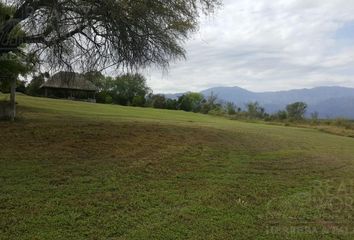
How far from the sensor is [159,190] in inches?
283

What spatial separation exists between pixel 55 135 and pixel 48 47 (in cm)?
274

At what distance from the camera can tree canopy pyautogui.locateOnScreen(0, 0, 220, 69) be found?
10.6m

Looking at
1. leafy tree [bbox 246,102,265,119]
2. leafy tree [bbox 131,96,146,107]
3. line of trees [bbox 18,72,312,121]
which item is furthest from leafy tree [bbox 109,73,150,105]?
leafy tree [bbox 246,102,265,119]

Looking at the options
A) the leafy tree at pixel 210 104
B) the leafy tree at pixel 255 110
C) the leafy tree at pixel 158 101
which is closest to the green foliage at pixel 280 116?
the leafy tree at pixel 255 110

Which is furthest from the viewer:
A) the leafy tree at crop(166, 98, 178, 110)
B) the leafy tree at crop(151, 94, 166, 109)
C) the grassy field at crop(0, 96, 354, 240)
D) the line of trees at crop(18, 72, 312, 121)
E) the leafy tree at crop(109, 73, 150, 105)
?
the leafy tree at crop(166, 98, 178, 110)

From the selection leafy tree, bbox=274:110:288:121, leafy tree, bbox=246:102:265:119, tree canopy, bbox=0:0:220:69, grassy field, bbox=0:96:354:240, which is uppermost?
tree canopy, bbox=0:0:220:69

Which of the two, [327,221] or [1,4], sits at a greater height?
[1,4]

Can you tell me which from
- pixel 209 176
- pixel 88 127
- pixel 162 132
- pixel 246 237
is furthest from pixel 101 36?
pixel 246 237

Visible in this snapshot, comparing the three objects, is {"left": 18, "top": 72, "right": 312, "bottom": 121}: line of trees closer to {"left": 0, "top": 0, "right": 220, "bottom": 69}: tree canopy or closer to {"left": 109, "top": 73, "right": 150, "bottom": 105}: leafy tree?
{"left": 109, "top": 73, "right": 150, "bottom": 105}: leafy tree

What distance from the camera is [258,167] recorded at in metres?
9.94

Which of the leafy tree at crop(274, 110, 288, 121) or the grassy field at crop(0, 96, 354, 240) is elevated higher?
the leafy tree at crop(274, 110, 288, 121)

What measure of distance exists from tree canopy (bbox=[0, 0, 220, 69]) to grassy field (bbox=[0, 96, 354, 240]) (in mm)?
2506

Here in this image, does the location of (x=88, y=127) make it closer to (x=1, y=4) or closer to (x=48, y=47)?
(x=48, y=47)

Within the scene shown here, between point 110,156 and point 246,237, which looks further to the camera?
point 110,156
